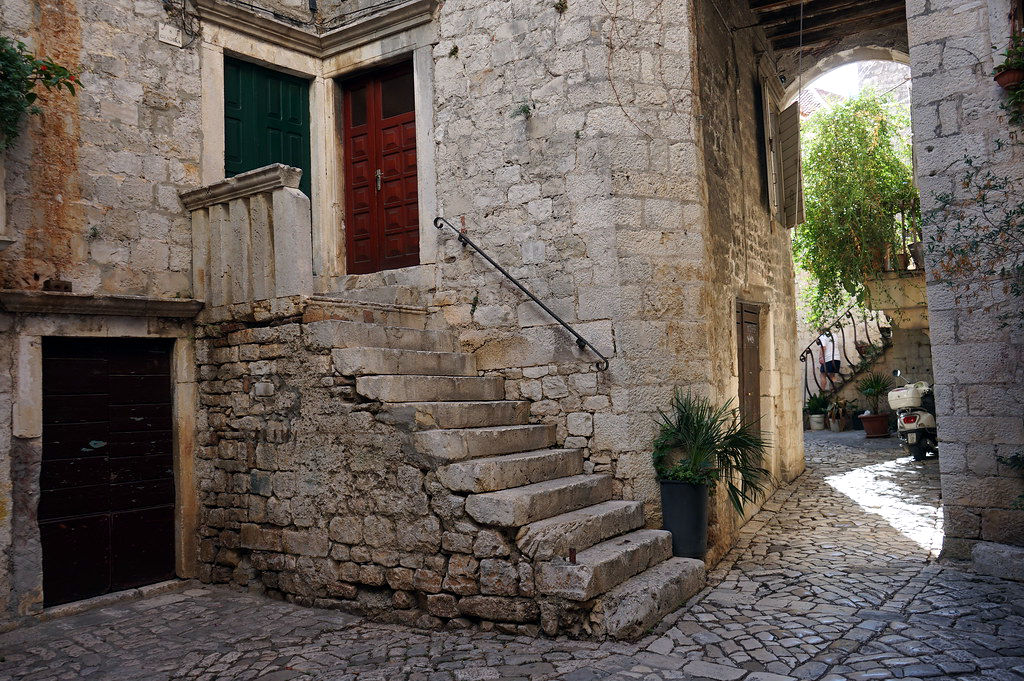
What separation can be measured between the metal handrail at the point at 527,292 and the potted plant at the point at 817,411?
969cm

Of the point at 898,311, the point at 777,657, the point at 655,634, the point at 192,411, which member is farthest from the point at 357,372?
the point at 898,311

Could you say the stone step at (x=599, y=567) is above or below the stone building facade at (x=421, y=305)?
below

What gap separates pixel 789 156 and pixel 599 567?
632 centimetres

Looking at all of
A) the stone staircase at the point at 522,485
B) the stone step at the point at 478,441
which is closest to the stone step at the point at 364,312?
the stone staircase at the point at 522,485

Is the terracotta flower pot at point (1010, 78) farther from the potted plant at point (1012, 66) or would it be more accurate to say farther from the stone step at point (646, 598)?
the stone step at point (646, 598)

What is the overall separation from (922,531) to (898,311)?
655cm

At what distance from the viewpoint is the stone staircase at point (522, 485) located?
409 cm

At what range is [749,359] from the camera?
729 centimetres

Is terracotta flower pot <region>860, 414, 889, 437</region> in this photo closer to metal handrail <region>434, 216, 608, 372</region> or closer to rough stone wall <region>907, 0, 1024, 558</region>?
rough stone wall <region>907, 0, 1024, 558</region>

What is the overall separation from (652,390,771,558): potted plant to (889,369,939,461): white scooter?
4755mm

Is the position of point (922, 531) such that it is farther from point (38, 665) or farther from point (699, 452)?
point (38, 665)

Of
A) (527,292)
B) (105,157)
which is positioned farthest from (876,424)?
(105,157)

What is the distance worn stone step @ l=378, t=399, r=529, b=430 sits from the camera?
4594mm

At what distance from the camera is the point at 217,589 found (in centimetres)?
555
